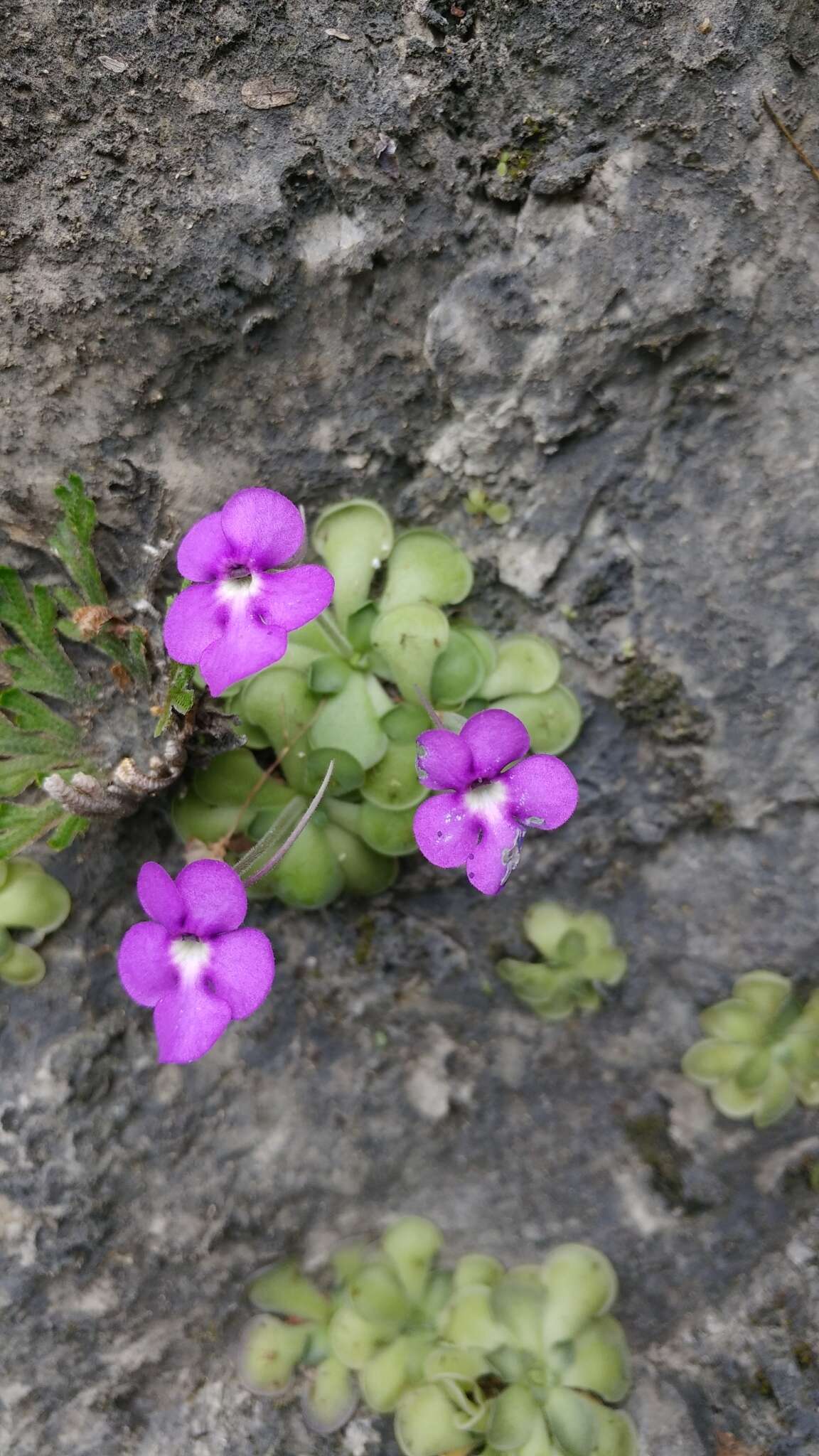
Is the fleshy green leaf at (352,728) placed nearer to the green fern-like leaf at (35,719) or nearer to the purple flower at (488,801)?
the purple flower at (488,801)

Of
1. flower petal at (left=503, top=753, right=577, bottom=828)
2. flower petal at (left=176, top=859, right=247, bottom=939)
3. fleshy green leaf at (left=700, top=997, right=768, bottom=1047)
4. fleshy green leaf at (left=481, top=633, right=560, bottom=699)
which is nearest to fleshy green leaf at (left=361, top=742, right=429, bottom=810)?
fleshy green leaf at (left=481, top=633, right=560, bottom=699)

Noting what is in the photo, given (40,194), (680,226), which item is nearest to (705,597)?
(680,226)

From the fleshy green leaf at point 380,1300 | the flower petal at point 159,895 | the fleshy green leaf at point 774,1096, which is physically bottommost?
the fleshy green leaf at point 380,1300

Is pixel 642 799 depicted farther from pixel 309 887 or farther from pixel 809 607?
pixel 309 887

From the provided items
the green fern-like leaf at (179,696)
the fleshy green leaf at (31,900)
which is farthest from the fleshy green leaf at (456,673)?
the fleshy green leaf at (31,900)

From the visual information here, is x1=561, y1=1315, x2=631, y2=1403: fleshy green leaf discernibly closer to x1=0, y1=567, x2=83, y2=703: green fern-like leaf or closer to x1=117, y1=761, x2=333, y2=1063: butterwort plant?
x1=117, y1=761, x2=333, y2=1063: butterwort plant

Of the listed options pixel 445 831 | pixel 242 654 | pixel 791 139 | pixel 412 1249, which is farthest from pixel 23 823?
pixel 791 139
